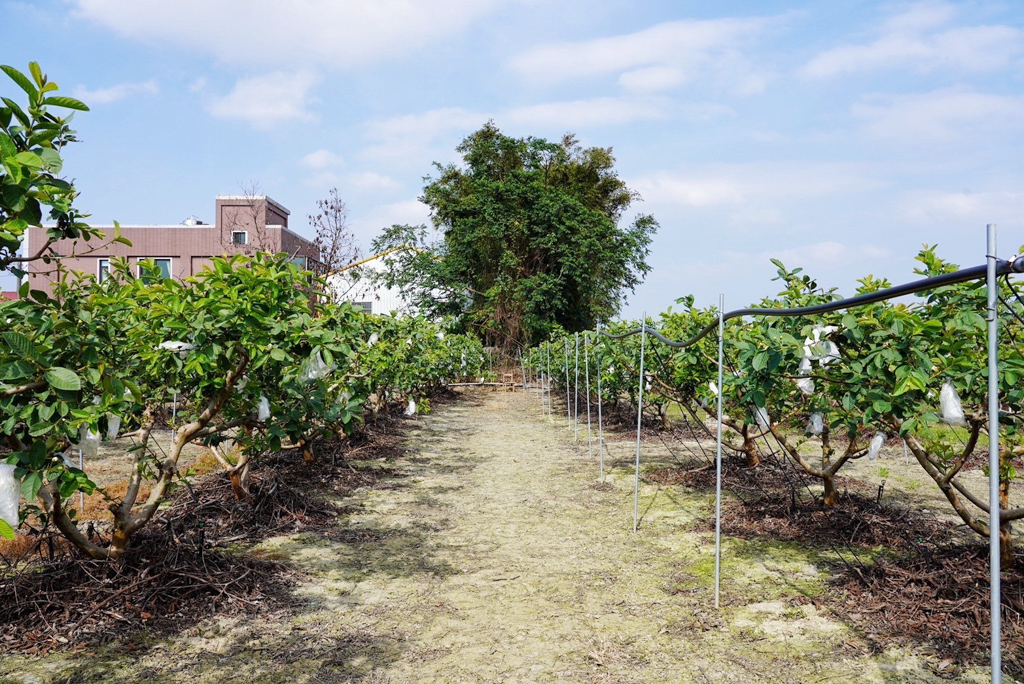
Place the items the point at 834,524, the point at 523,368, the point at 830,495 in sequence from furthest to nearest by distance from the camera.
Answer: the point at 523,368 < the point at 830,495 < the point at 834,524

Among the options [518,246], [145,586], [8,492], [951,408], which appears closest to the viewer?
[8,492]

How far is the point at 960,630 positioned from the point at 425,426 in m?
10.5

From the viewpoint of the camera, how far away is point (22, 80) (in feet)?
6.03

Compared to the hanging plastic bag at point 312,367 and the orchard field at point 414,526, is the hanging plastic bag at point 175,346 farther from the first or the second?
the hanging plastic bag at point 312,367

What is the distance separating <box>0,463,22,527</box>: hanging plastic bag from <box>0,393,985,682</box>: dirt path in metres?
1.27

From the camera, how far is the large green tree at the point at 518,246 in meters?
27.5

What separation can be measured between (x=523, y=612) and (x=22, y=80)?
3.38 metres

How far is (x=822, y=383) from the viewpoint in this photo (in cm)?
421

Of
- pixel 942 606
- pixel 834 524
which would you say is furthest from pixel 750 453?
pixel 942 606

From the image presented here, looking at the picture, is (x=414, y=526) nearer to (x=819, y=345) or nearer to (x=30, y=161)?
(x=819, y=345)

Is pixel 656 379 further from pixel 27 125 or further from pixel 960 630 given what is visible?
pixel 27 125

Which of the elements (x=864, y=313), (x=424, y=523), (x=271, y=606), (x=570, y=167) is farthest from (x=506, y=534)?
(x=570, y=167)

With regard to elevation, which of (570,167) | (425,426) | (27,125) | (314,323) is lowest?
(425,426)

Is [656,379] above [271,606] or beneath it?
above
